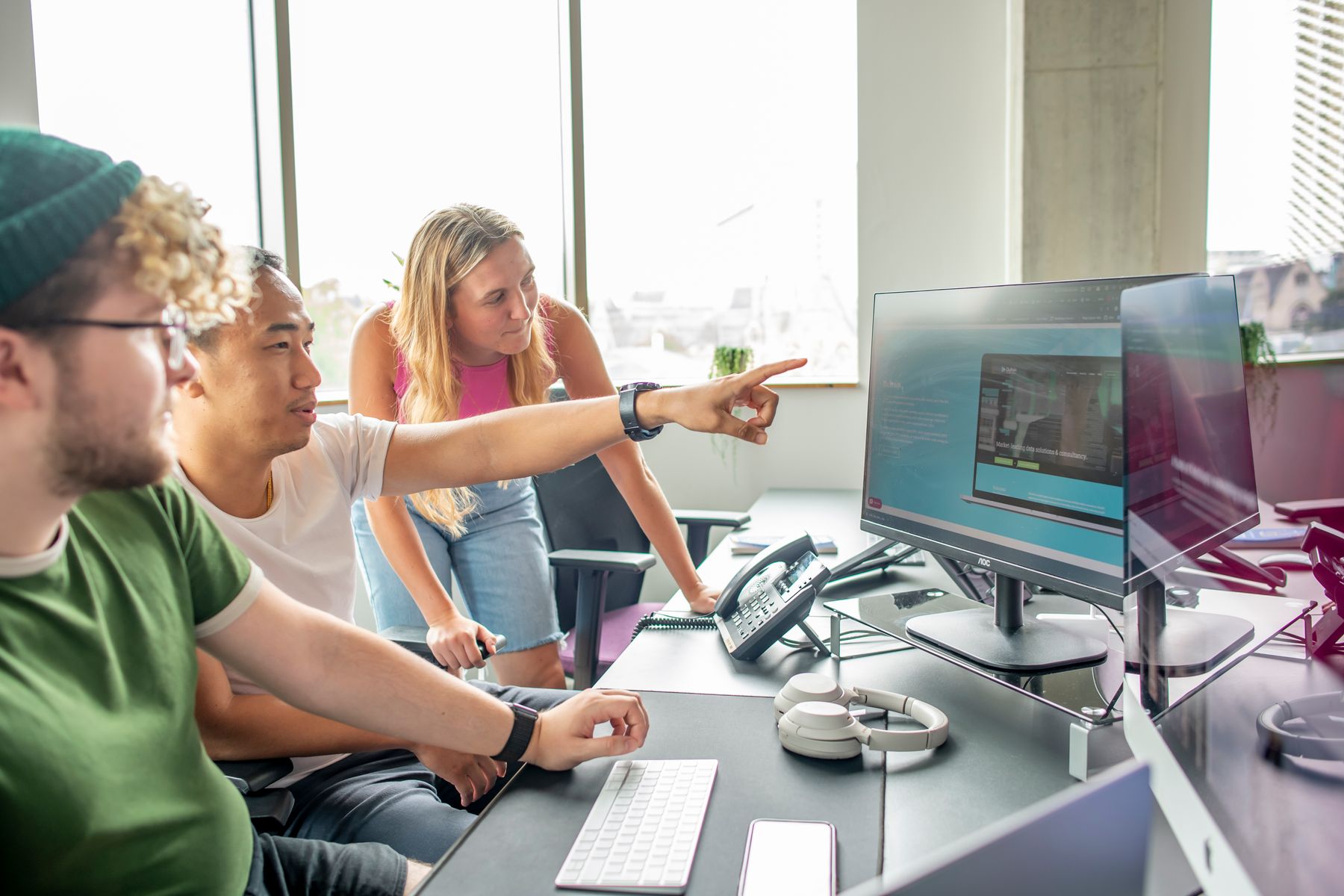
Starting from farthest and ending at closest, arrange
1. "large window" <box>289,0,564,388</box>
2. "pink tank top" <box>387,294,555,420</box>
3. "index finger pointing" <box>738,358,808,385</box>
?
"large window" <box>289,0,564,388</box> < "pink tank top" <box>387,294,555,420</box> < "index finger pointing" <box>738,358,808,385</box>

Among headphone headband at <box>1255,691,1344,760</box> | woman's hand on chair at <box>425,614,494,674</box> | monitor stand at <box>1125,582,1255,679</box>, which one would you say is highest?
monitor stand at <box>1125,582,1255,679</box>

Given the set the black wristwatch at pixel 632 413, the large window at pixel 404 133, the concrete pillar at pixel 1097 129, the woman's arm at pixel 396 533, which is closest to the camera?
the black wristwatch at pixel 632 413

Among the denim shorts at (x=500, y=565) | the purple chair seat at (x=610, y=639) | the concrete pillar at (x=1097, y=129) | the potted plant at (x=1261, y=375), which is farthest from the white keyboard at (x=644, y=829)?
the potted plant at (x=1261, y=375)

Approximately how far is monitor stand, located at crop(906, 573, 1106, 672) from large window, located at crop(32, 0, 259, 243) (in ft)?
6.99

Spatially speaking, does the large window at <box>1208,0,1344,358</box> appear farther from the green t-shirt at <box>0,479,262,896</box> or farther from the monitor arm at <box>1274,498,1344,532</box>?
the green t-shirt at <box>0,479,262,896</box>

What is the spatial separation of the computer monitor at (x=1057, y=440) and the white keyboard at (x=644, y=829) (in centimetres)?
47

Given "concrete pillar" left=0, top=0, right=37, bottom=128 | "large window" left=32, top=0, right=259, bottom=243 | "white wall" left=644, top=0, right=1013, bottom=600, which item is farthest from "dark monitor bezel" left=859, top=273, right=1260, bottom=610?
"concrete pillar" left=0, top=0, right=37, bottom=128

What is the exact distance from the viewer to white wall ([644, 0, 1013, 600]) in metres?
3.48

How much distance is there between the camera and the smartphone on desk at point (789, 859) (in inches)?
32.4

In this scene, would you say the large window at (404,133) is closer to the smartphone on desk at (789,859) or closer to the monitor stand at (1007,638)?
the monitor stand at (1007,638)

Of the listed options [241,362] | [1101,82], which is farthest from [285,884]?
[1101,82]

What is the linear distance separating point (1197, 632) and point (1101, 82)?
8.67 ft

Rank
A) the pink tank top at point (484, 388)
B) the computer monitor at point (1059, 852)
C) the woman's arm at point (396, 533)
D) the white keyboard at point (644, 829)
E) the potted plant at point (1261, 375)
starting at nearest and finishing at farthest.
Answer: the computer monitor at point (1059, 852) < the white keyboard at point (644, 829) < the woman's arm at point (396, 533) < the pink tank top at point (484, 388) < the potted plant at point (1261, 375)

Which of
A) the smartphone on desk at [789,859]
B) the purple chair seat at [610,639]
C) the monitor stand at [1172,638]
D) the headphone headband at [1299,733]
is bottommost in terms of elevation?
the purple chair seat at [610,639]
